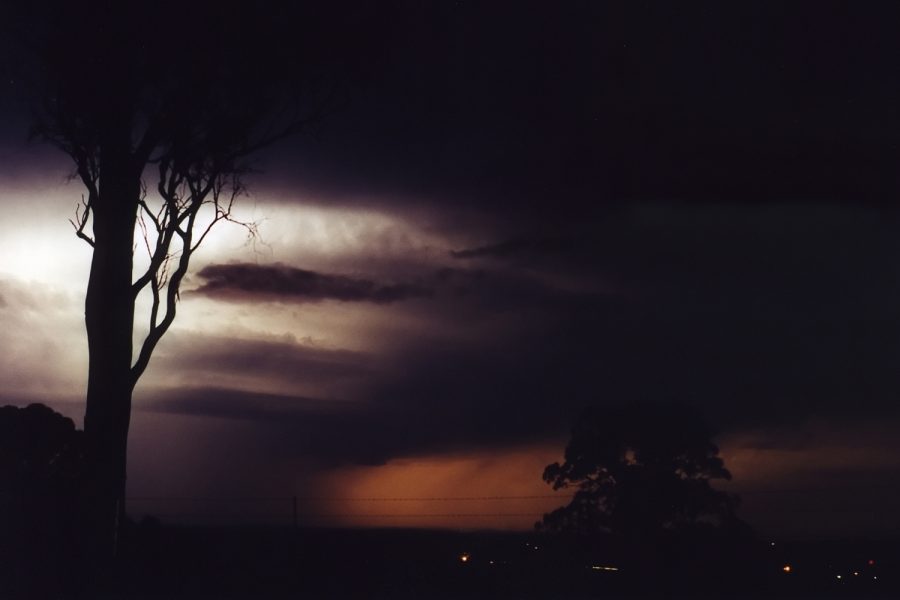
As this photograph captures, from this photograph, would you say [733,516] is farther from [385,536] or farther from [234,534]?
[234,534]

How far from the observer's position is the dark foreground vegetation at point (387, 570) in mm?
11883

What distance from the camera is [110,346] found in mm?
12438

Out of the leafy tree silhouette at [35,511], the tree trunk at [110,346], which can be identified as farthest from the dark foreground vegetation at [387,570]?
the tree trunk at [110,346]

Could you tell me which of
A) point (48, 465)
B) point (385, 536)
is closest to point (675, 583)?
point (385, 536)

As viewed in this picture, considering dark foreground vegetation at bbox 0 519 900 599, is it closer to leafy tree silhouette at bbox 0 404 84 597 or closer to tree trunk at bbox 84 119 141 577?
leafy tree silhouette at bbox 0 404 84 597

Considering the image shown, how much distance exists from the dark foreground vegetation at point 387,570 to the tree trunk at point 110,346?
46.2 inches

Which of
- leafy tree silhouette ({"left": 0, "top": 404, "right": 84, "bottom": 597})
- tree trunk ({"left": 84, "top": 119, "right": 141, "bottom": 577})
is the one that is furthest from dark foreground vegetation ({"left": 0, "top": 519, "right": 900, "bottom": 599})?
tree trunk ({"left": 84, "top": 119, "right": 141, "bottom": 577})

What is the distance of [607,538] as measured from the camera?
109ft

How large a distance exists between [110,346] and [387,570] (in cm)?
641

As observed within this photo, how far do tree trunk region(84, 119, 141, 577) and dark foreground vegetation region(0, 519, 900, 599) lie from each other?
117cm

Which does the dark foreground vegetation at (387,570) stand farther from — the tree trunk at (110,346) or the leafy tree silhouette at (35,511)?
the tree trunk at (110,346)

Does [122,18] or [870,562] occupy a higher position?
[122,18]

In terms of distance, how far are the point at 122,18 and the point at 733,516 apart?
2792 centimetres

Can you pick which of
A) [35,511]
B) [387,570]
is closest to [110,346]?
[35,511]
